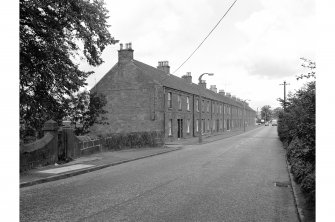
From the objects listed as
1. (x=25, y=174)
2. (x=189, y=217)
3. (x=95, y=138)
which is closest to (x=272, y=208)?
(x=189, y=217)

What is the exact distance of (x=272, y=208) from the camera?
7.17 metres

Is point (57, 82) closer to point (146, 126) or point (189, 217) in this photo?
point (189, 217)

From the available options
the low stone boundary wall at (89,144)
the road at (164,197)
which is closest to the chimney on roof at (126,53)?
the low stone boundary wall at (89,144)

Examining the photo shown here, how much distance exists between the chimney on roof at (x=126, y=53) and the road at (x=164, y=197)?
74.4ft

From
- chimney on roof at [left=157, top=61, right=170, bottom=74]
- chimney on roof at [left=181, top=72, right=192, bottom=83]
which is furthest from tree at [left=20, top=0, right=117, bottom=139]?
chimney on roof at [left=181, top=72, right=192, bottom=83]

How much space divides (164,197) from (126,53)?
89.9 feet

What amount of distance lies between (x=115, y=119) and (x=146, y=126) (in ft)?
12.8

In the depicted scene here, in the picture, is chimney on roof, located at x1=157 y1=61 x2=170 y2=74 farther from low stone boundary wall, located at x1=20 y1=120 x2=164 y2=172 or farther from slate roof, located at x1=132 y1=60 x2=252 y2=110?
low stone boundary wall, located at x1=20 y1=120 x2=164 y2=172

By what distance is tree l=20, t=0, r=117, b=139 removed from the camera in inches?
556

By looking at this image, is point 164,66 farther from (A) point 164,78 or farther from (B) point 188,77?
(A) point 164,78

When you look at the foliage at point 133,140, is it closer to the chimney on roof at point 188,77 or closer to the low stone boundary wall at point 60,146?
the low stone boundary wall at point 60,146

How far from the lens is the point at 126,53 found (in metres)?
33.8

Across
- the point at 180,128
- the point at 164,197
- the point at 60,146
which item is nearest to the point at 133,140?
the point at 60,146

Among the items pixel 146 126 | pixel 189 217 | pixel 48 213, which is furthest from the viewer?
pixel 146 126
